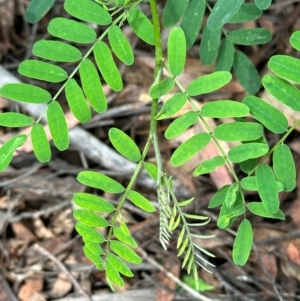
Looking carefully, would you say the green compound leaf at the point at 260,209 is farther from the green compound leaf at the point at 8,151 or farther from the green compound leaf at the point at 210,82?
the green compound leaf at the point at 8,151

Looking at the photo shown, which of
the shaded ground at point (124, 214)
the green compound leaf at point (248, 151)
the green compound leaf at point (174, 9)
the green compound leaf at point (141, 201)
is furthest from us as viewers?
the shaded ground at point (124, 214)

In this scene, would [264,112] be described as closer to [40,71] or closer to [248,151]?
[248,151]

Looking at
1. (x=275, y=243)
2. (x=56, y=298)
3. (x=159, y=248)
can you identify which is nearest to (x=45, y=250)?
→ (x=56, y=298)

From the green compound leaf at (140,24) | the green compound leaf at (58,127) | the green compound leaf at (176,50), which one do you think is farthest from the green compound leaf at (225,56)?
the green compound leaf at (58,127)

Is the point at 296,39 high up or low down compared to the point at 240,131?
up

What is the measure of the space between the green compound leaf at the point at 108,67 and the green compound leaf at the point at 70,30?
0.04 m

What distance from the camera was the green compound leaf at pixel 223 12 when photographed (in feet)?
5.00

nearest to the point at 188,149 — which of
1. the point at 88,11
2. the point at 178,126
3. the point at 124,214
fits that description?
the point at 178,126

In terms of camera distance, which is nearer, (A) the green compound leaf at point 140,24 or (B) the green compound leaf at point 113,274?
(B) the green compound leaf at point 113,274

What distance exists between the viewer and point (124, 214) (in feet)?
7.93

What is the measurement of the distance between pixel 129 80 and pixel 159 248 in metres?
0.80

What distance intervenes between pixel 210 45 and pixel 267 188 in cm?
64

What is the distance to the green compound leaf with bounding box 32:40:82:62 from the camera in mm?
1651

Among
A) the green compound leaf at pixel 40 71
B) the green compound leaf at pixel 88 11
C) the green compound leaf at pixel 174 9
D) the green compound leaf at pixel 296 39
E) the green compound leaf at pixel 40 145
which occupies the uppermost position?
the green compound leaf at pixel 88 11
